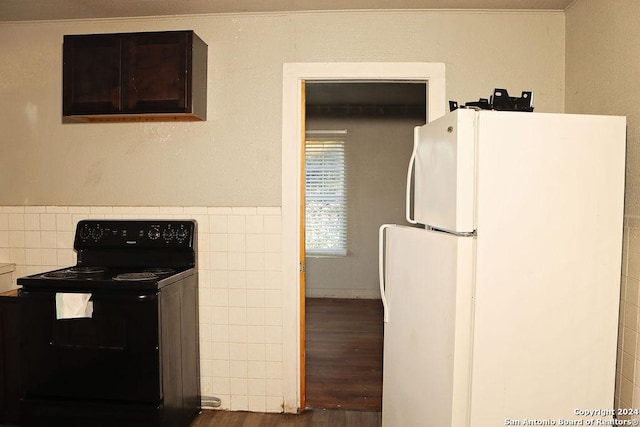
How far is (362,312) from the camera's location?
211 inches

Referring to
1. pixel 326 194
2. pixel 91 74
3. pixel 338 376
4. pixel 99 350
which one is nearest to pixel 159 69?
pixel 91 74

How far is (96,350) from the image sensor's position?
7.39 feet

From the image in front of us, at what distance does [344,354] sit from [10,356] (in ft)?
8.02

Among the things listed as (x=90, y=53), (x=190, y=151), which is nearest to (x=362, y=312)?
(x=190, y=151)

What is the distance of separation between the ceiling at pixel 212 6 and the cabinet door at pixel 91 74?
24cm

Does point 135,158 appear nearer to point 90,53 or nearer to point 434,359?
point 90,53

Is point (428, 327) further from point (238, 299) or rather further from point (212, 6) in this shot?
point (212, 6)

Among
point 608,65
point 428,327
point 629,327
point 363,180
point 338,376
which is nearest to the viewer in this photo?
point 428,327

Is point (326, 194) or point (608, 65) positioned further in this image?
point (326, 194)

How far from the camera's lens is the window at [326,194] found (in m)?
5.98

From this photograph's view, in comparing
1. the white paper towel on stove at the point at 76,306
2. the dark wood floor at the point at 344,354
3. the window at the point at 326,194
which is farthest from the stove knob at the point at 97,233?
the window at the point at 326,194

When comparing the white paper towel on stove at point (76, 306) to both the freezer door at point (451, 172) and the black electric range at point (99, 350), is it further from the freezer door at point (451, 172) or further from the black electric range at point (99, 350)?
the freezer door at point (451, 172)

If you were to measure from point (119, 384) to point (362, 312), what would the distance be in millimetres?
3450

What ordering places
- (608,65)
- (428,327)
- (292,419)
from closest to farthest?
(428,327) < (608,65) < (292,419)
